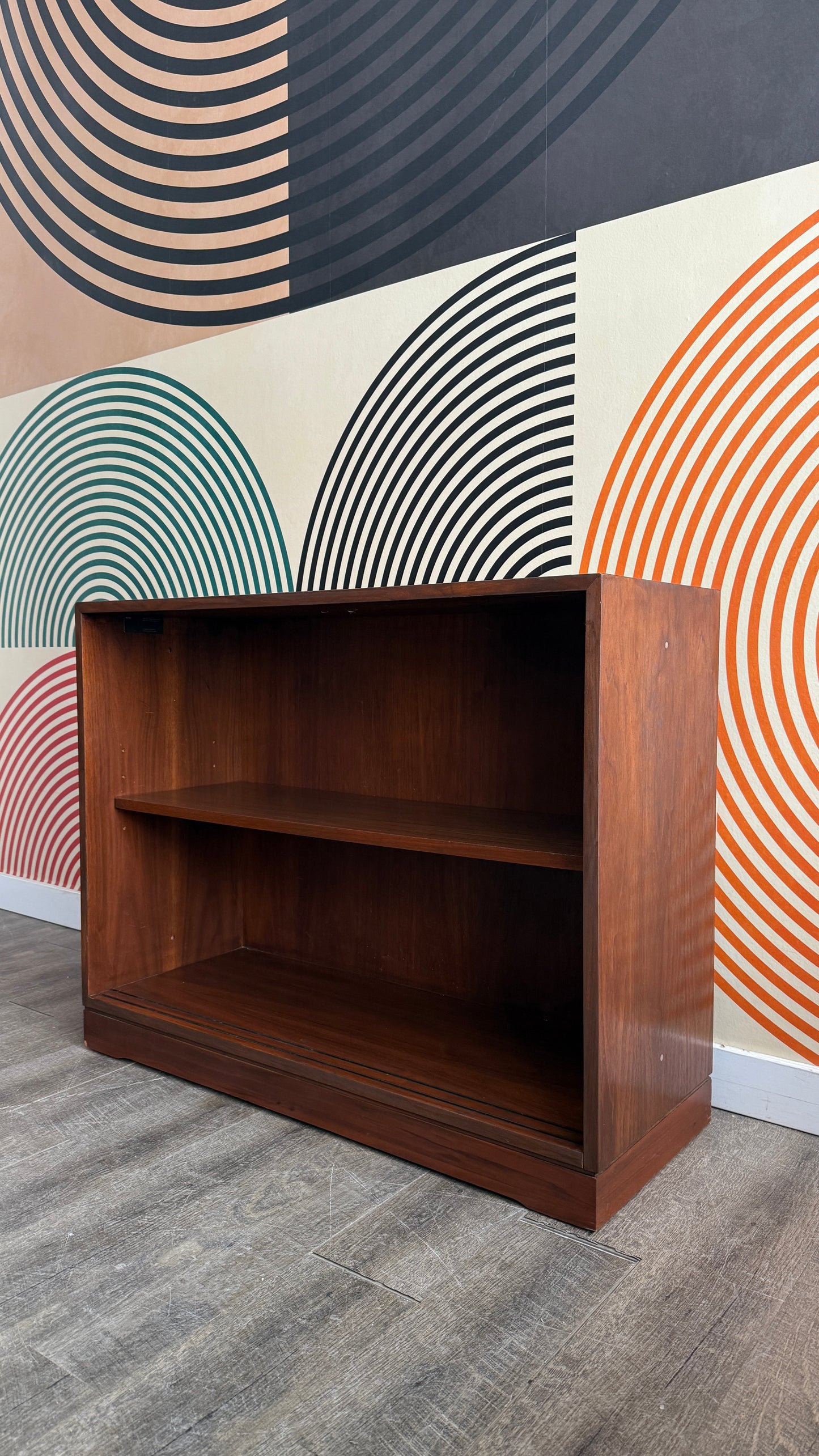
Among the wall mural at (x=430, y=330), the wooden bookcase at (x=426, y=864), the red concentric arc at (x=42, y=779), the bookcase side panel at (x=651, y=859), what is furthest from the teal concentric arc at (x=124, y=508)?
the bookcase side panel at (x=651, y=859)

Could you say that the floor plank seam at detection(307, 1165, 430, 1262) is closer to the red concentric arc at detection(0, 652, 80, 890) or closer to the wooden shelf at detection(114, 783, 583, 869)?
the wooden shelf at detection(114, 783, 583, 869)

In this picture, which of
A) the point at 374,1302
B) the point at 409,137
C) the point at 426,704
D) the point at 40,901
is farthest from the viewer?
the point at 40,901

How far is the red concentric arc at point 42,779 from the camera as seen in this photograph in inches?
118

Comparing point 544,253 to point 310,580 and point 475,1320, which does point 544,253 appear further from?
point 475,1320

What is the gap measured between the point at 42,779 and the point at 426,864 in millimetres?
1645

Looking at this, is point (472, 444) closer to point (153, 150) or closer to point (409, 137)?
point (409, 137)

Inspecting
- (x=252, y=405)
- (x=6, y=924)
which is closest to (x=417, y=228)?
(x=252, y=405)

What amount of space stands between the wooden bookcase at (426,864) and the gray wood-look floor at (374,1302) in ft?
0.31

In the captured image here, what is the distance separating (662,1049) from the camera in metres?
1.50

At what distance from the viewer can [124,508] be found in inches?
112

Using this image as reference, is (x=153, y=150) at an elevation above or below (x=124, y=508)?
above

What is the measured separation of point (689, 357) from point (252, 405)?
119 cm

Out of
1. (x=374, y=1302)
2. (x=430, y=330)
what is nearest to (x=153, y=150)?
(x=430, y=330)

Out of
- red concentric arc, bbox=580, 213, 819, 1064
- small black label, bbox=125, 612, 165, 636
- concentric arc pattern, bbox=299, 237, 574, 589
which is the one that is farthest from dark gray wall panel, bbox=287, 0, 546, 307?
small black label, bbox=125, 612, 165, 636
